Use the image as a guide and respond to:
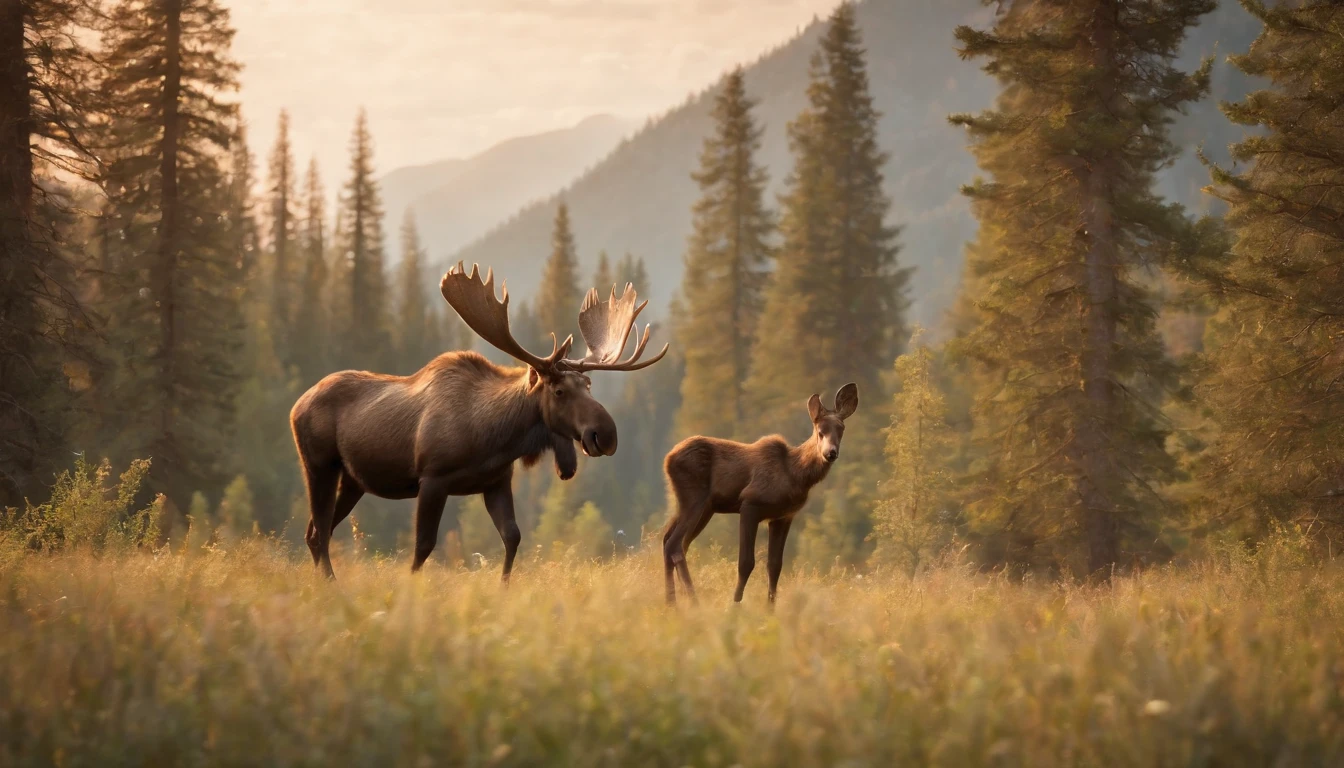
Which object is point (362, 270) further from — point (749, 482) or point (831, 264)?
point (749, 482)

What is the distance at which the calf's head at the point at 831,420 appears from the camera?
30.3 feet

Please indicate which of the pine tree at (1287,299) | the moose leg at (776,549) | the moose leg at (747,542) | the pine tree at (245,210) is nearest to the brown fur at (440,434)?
the moose leg at (747,542)

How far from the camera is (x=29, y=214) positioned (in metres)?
16.4

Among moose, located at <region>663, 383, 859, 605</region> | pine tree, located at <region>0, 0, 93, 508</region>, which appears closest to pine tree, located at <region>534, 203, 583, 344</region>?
pine tree, located at <region>0, 0, 93, 508</region>

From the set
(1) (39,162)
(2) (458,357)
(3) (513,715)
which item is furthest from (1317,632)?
(1) (39,162)

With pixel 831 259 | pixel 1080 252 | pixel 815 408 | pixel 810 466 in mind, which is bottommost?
pixel 810 466

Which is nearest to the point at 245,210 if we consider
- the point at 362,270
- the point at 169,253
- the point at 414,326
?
the point at 362,270

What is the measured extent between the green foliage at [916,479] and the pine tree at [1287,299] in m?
6.21

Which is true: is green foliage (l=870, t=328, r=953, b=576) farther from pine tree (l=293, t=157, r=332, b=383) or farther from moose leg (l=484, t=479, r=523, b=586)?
pine tree (l=293, t=157, r=332, b=383)

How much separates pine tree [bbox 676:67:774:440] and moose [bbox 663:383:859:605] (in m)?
30.7

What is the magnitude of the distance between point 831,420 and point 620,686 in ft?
17.0

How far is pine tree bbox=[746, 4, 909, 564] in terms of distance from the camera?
36.7 metres

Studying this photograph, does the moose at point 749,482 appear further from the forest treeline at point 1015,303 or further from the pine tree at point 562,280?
the pine tree at point 562,280

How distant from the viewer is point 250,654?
4.78 metres
